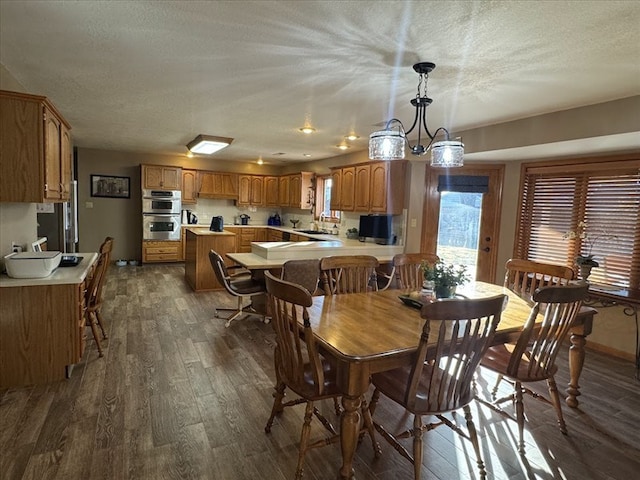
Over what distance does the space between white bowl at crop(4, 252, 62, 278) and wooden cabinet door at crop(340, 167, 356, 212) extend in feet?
13.6

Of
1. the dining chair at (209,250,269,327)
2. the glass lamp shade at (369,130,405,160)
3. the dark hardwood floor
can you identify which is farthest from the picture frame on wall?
the glass lamp shade at (369,130,405,160)

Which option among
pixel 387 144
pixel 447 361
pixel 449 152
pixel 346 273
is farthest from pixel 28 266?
pixel 449 152

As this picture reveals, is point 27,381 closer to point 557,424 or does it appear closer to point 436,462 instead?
point 436,462

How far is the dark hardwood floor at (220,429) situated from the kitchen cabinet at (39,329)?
13 centimetres

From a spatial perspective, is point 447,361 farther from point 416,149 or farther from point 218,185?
point 218,185

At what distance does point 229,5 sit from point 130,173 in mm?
6852

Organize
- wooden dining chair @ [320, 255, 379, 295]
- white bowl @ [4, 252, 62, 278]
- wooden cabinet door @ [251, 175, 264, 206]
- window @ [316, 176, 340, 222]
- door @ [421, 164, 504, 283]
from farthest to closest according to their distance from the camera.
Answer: wooden cabinet door @ [251, 175, 264, 206]
window @ [316, 176, 340, 222]
door @ [421, 164, 504, 283]
wooden dining chair @ [320, 255, 379, 295]
white bowl @ [4, 252, 62, 278]

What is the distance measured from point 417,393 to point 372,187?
156 inches

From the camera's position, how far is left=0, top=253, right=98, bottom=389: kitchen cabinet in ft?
8.80

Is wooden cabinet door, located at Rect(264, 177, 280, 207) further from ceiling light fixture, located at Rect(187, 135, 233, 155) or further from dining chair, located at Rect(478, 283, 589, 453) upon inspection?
dining chair, located at Rect(478, 283, 589, 453)

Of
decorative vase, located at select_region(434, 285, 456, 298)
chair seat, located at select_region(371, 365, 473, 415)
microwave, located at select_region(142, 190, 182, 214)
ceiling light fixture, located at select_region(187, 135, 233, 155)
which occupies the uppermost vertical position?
ceiling light fixture, located at select_region(187, 135, 233, 155)

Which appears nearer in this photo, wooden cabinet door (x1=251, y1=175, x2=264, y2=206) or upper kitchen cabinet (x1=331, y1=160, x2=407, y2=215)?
upper kitchen cabinet (x1=331, y1=160, x2=407, y2=215)

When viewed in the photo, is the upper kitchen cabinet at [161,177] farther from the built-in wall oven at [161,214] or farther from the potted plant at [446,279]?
the potted plant at [446,279]

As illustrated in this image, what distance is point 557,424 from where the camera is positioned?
248 cm
